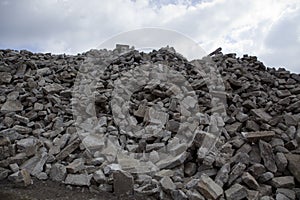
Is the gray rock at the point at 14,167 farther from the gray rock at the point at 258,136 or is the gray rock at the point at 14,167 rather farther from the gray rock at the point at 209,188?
the gray rock at the point at 258,136

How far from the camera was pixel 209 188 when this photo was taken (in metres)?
3.46

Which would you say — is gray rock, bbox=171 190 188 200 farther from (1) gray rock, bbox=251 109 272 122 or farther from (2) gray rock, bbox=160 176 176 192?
(1) gray rock, bbox=251 109 272 122

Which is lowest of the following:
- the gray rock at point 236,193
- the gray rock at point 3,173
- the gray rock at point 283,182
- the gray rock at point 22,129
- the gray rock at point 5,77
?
the gray rock at point 236,193

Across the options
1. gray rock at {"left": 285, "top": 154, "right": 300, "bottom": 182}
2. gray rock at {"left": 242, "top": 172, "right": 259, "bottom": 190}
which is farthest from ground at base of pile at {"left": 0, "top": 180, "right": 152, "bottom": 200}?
gray rock at {"left": 285, "top": 154, "right": 300, "bottom": 182}

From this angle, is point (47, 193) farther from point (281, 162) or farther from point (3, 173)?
point (281, 162)

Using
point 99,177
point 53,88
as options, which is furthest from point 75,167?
point 53,88

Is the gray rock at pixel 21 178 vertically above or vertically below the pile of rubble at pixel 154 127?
below

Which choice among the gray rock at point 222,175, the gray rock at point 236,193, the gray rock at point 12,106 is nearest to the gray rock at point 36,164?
the gray rock at point 12,106

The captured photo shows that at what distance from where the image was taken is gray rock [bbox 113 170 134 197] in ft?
11.6

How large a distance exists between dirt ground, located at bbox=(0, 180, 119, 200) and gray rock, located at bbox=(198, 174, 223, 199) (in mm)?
1020

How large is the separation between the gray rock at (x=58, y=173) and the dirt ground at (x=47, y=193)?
0.25ft

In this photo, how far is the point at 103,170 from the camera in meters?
3.78

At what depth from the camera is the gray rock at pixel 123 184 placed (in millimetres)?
3541

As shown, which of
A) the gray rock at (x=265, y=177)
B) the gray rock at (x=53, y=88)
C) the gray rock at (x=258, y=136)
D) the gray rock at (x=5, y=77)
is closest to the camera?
the gray rock at (x=265, y=177)
